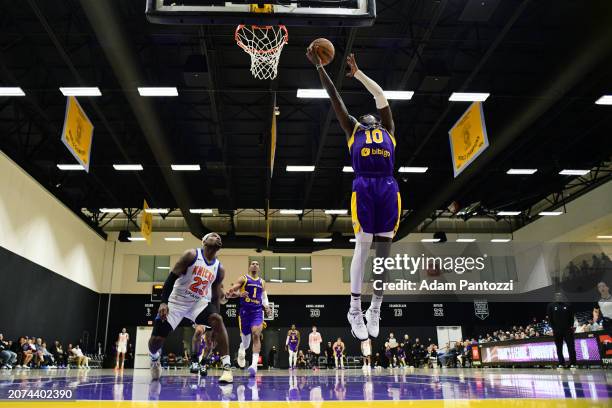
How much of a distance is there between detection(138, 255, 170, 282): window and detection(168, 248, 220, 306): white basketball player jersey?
80.6ft

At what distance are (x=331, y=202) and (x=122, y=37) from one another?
16.2 meters

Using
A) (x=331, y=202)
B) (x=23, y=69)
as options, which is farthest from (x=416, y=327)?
(x=23, y=69)

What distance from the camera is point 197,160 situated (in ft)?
68.0

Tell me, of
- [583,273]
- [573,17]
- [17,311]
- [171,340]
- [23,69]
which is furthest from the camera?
[171,340]

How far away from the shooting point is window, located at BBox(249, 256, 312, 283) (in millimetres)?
30312

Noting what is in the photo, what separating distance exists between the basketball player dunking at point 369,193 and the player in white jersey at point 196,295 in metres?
2.68

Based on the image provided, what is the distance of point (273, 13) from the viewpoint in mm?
5414

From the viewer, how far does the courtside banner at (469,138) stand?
39.9 feet

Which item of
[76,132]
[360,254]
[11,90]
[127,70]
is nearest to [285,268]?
[11,90]

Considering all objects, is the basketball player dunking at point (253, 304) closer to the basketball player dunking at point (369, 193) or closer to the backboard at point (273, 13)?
the backboard at point (273, 13)

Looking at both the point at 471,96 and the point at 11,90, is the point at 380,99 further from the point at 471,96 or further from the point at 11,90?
the point at 11,90

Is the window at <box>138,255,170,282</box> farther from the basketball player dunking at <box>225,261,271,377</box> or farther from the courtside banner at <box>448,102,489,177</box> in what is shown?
the courtside banner at <box>448,102,489,177</box>

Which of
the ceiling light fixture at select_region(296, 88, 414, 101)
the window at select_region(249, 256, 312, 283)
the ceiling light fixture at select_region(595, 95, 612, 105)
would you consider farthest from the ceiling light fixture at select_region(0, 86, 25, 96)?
the window at select_region(249, 256, 312, 283)

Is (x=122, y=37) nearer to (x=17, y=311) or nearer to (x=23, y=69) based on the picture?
(x=23, y=69)
